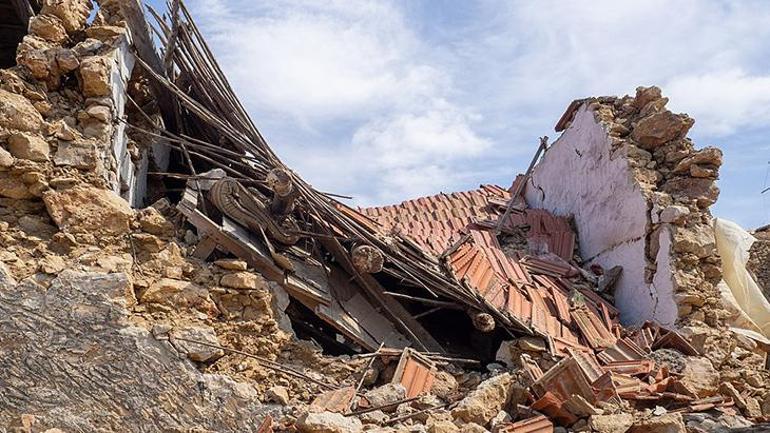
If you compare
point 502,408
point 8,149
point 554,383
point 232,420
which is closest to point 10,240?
point 8,149

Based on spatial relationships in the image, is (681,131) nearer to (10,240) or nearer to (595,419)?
(595,419)

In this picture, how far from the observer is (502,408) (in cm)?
478

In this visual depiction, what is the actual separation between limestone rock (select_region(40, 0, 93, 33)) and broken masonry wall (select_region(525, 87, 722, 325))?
18.9ft

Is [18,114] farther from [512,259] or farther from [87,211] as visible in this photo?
[512,259]

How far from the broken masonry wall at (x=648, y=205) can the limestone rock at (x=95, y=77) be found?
17.8ft

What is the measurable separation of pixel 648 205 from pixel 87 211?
215 inches

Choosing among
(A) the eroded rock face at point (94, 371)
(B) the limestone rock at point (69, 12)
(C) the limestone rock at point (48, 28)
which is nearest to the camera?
(A) the eroded rock face at point (94, 371)

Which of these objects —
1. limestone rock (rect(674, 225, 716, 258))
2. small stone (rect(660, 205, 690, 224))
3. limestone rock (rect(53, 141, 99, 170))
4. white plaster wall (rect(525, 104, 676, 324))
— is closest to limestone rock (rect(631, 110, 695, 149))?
white plaster wall (rect(525, 104, 676, 324))

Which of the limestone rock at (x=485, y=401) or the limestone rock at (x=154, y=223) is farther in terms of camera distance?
the limestone rock at (x=154, y=223)

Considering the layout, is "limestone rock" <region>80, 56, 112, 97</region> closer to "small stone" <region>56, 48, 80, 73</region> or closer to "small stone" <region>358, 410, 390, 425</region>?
"small stone" <region>56, 48, 80, 73</region>

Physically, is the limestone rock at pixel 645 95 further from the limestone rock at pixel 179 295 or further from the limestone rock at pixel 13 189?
the limestone rock at pixel 13 189

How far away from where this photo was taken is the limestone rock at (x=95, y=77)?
15.6 ft

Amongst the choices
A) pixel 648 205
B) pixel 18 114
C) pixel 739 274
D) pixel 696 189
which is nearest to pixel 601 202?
pixel 648 205

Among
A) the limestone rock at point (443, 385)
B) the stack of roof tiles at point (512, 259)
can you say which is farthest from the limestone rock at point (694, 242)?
the limestone rock at point (443, 385)
